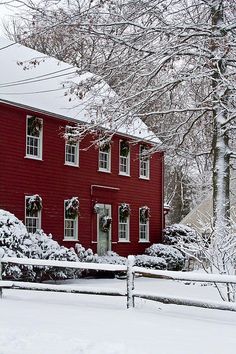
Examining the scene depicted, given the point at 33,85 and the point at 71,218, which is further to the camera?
the point at 71,218

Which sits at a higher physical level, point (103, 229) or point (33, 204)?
point (33, 204)

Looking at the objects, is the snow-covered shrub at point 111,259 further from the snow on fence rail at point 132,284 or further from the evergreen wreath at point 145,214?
the snow on fence rail at point 132,284

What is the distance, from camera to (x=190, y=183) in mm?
48344

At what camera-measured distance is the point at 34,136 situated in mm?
22281

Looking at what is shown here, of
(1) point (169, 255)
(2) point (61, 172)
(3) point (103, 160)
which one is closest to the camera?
(2) point (61, 172)

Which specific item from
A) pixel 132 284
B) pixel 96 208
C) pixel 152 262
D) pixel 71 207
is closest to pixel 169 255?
pixel 152 262

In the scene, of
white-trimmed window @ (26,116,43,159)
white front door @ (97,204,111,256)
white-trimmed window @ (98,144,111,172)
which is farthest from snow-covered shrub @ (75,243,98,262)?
white-trimmed window @ (98,144,111,172)

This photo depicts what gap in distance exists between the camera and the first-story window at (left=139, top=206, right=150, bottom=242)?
95.2 feet

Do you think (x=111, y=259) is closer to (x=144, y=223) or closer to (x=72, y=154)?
(x=72, y=154)

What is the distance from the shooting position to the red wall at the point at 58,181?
2095 centimetres

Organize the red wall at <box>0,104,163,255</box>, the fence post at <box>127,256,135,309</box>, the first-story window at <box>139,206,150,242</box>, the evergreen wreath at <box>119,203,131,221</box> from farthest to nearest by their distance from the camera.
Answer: the first-story window at <box>139,206,150,242</box>
the evergreen wreath at <box>119,203,131,221</box>
the red wall at <box>0,104,163,255</box>
the fence post at <box>127,256,135,309</box>

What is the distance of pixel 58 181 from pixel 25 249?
18.2ft

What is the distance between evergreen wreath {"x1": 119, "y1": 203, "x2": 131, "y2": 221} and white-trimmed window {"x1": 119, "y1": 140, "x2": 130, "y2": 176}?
145 cm

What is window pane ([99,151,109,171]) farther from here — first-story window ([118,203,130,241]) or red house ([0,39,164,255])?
first-story window ([118,203,130,241])
